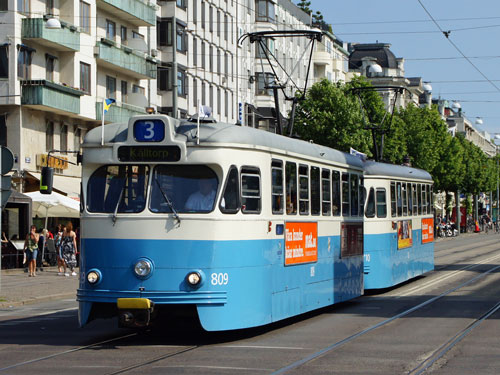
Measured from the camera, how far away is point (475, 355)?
41.5 ft

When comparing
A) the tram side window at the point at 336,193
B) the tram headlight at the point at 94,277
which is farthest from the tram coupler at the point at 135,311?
the tram side window at the point at 336,193

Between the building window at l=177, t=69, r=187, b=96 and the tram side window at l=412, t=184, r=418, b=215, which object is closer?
the tram side window at l=412, t=184, r=418, b=215

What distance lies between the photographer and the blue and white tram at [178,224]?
13.3m

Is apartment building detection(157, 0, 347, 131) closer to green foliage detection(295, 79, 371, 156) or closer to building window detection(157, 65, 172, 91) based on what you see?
building window detection(157, 65, 172, 91)

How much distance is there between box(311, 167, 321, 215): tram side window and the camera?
16.7m

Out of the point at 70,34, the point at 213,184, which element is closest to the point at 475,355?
the point at 213,184

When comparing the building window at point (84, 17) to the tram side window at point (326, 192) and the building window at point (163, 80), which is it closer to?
the building window at point (163, 80)

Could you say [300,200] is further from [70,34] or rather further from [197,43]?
[197,43]

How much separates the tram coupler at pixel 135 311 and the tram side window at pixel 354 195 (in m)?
7.27

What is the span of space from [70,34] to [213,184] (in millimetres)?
31572

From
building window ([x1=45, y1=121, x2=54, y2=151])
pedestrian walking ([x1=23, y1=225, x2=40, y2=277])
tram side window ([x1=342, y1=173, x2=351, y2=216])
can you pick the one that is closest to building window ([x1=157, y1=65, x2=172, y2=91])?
building window ([x1=45, y1=121, x2=54, y2=151])

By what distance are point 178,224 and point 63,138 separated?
1254 inches

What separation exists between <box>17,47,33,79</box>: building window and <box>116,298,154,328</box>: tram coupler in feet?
94.1

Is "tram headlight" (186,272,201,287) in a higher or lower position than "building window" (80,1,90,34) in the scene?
lower
